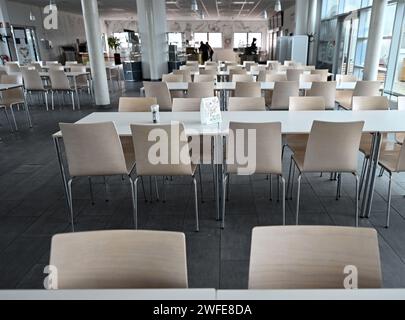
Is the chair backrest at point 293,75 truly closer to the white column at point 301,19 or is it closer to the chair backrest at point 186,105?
the chair backrest at point 186,105

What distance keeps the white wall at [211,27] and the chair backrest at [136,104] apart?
21443 millimetres

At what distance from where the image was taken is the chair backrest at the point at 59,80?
6807mm

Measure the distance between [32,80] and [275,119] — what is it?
5.98 meters

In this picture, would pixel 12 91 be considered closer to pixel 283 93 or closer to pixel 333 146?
pixel 283 93

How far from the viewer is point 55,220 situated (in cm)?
269

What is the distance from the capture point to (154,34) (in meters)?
10.0

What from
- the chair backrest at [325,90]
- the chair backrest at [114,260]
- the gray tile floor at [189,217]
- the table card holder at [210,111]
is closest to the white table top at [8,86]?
the gray tile floor at [189,217]

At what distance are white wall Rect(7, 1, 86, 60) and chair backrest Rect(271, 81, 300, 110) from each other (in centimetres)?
1383

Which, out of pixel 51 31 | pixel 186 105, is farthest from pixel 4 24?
pixel 186 105

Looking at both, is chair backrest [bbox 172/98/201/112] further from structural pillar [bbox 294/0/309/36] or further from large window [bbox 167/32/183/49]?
large window [bbox 167/32/183/49]

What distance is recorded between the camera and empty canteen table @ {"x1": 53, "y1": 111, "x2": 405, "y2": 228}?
2.38 m
